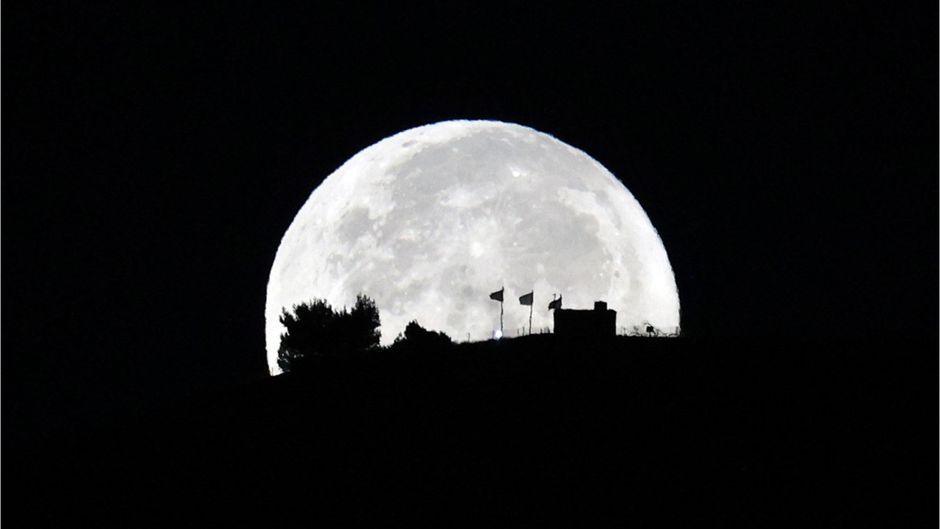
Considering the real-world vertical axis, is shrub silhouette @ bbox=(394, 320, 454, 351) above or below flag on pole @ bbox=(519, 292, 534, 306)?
below

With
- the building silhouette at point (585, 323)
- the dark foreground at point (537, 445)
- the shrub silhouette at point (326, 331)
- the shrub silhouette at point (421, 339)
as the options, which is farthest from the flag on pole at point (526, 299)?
the shrub silhouette at point (326, 331)

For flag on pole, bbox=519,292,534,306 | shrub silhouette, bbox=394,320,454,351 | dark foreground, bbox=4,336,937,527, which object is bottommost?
dark foreground, bbox=4,336,937,527

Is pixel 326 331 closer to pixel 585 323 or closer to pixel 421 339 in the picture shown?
pixel 421 339

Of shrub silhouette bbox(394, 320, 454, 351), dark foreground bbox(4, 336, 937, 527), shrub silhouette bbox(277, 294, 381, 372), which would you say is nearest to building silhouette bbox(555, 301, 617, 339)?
dark foreground bbox(4, 336, 937, 527)

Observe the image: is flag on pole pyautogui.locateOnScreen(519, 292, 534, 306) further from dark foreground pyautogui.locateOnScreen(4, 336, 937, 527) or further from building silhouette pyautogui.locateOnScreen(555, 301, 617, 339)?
dark foreground pyautogui.locateOnScreen(4, 336, 937, 527)

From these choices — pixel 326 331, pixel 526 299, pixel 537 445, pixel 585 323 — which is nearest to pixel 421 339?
pixel 526 299

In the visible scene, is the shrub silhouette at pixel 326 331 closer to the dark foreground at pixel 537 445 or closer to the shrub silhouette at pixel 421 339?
the shrub silhouette at pixel 421 339
